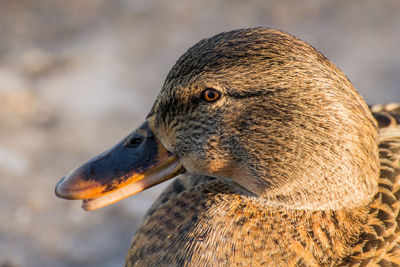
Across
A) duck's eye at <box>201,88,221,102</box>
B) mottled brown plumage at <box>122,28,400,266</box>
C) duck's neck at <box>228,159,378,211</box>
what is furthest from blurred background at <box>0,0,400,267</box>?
duck's eye at <box>201,88,221,102</box>

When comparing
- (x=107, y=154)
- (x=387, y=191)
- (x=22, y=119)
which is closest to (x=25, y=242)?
(x=22, y=119)

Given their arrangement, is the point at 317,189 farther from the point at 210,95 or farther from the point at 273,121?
the point at 210,95

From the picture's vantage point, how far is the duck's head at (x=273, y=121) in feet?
6.37

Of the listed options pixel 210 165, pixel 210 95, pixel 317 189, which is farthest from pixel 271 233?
pixel 210 95

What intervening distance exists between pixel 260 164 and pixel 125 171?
0.55 m

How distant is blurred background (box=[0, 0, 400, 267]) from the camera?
3545 millimetres

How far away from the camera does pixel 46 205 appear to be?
3.69m

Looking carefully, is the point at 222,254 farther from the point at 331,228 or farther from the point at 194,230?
the point at 331,228

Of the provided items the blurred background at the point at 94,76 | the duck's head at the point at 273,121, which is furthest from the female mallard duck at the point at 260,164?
the blurred background at the point at 94,76

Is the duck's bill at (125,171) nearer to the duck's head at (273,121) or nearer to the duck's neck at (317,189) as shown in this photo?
the duck's head at (273,121)

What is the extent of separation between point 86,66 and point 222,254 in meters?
3.14

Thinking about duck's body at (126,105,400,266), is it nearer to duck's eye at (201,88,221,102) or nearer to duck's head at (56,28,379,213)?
duck's head at (56,28,379,213)

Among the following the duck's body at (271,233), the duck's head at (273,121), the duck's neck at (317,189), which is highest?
the duck's head at (273,121)

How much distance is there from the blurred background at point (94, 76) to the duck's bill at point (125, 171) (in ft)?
3.98
